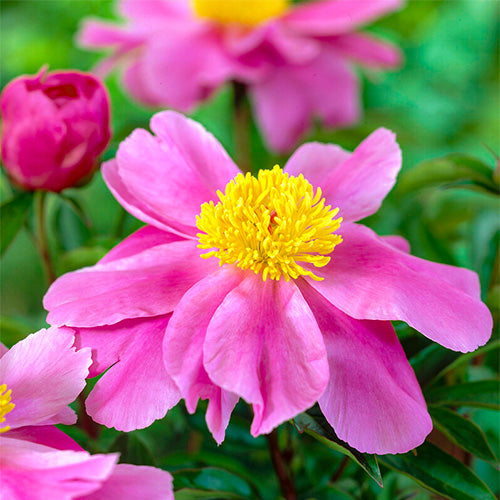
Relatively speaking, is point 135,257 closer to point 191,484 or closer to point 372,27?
point 191,484

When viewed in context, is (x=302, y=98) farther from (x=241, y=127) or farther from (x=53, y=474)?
(x=53, y=474)

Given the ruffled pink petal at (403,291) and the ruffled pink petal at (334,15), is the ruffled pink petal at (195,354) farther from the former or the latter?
the ruffled pink petal at (334,15)

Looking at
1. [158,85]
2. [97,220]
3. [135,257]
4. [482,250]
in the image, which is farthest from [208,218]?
[97,220]

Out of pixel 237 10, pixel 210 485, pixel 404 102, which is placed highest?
pixel 237 10

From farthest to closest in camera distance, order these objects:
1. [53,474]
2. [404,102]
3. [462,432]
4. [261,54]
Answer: [404,102] < [261,54] < [462,432] < [53,474]

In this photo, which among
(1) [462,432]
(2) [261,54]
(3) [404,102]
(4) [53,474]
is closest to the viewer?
(4) [53,474]

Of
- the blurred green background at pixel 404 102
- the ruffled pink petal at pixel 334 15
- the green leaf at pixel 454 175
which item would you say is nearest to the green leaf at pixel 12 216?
the blurred green background at pixel 404 102

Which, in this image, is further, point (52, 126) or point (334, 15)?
point (334, 15)

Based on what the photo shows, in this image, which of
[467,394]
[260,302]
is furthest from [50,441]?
[467,394]
